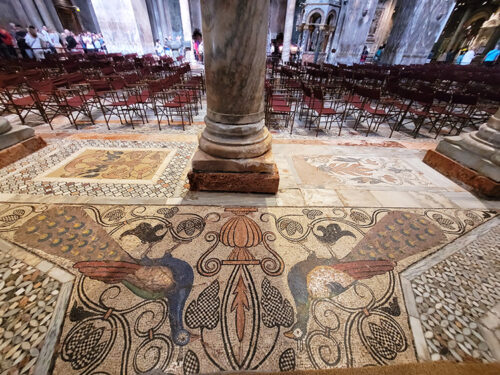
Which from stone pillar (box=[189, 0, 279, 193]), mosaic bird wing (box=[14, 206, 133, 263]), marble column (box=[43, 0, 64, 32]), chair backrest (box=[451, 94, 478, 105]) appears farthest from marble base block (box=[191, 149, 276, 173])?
marble column (box=[43, 0, 64, 32])

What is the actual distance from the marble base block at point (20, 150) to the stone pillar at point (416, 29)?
16.0 meters

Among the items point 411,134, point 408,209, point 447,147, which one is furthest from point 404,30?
point 408,209

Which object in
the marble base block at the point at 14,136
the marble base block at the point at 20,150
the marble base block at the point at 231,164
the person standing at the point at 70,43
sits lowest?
the marble base block at the point at 20,150

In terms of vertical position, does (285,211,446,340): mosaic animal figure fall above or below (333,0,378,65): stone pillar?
below

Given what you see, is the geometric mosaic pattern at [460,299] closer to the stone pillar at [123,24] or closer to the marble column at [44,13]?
the stone pillar at [123,24]

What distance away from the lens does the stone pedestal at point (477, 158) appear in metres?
2.38

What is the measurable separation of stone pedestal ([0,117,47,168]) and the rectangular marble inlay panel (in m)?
0.59

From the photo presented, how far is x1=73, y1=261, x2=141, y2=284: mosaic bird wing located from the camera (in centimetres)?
142

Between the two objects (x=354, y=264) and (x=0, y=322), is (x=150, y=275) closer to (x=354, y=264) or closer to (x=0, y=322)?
(x=0, y=322)

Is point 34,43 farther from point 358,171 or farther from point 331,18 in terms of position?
point 331,18

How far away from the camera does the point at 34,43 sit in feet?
28.2

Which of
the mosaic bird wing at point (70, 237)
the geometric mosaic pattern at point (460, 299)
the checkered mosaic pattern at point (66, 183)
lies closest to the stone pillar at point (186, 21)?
the checkered mosaic pattern at point (66, 183)

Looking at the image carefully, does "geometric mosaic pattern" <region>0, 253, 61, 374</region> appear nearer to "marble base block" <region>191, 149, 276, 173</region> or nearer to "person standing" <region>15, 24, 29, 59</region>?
"marble base block" <region>191, 149, 276, 173</region>

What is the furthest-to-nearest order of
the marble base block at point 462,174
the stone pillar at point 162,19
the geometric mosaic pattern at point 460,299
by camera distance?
the stone pillar at point 162,19, the marble base block at point 462,174, the geometric mosaic pattern at point 460,299
